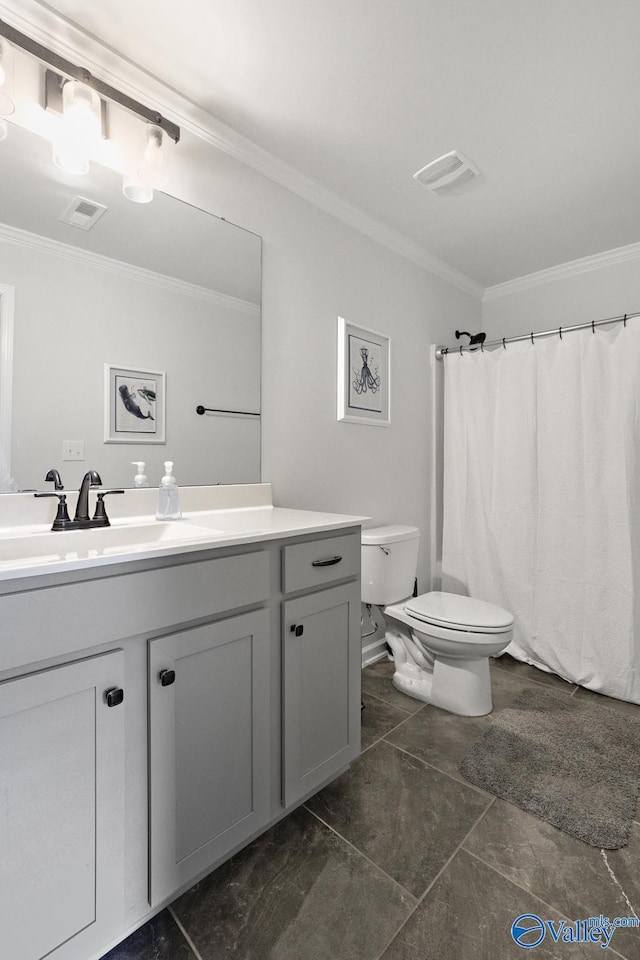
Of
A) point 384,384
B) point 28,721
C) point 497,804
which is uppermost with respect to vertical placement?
point 384,384

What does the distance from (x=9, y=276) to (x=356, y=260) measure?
1.54 metres

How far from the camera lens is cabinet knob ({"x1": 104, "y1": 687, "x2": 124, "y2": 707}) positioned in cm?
92

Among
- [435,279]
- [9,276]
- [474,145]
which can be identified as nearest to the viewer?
[9,276]

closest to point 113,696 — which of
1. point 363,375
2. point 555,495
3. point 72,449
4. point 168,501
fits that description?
point 168,501

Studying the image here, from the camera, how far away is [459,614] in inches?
76.7

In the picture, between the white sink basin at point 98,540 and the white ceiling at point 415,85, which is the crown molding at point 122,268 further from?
the white sink basin at point 98,540

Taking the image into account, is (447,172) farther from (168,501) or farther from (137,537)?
(137,537)

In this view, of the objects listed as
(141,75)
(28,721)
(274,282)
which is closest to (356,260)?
(274,282)

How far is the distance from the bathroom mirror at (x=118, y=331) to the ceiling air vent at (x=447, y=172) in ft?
2.62

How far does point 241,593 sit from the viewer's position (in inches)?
45.3

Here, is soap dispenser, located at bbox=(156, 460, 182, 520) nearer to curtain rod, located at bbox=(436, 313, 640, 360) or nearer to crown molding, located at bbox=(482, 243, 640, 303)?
curtain rod, located at bbox=(436, 313, 640, 360)

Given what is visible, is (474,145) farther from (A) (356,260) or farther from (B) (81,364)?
(B) (81,364)

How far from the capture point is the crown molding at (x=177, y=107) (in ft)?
4.10

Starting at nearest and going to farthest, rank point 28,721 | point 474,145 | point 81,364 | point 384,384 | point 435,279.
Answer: point 28,721, point 81,364, point 474,145, point 384,384, point 435,279
